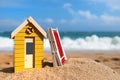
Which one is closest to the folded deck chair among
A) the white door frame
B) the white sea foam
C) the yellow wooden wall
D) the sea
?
the yellow wooden wall

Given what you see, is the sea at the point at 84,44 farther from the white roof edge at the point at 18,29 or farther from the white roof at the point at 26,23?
the white roof edge at the point at 18,29

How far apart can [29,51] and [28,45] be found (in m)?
0.20

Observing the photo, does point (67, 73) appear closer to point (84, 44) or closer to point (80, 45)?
point (80, 45)

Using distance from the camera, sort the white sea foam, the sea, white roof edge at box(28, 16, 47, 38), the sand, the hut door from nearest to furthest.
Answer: the sand
white roof edge at box(28, 16, 47, 38)
the hut door
the sea
the white sea foam

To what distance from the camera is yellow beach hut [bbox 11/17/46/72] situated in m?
9.52

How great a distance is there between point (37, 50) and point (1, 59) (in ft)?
23.9

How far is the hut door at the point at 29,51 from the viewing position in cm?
973

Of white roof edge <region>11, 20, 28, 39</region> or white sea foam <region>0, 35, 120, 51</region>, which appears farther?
white sea foam <region>0, 35, 120, 51</region>

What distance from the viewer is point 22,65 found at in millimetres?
9617

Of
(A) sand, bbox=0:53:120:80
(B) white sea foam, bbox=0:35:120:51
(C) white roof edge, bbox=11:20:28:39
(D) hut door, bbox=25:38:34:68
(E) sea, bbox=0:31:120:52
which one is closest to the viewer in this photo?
(A) sand, bbox=0:53:120:80

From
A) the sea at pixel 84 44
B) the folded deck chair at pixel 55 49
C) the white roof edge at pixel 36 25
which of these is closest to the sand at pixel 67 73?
the folded deck chair at pixel 55 49

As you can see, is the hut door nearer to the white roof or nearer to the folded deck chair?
the white roof

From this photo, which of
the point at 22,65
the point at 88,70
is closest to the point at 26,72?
the point at 22,65

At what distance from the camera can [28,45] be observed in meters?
9.74
